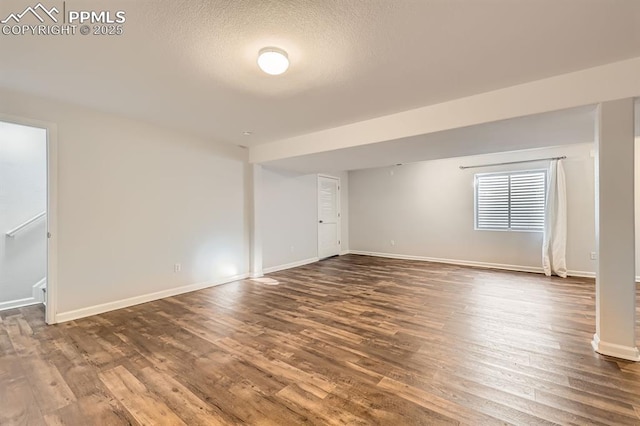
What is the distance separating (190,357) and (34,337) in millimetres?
1731

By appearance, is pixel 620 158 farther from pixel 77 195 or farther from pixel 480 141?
pixel 77 195

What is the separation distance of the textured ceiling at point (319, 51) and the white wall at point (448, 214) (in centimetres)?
351

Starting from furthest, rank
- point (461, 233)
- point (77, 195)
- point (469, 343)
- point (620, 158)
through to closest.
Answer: point (461, 233)
point (77, 195)
point (469, 343)
point (620, 158)

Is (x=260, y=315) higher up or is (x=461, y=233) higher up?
(x=461, y=233)

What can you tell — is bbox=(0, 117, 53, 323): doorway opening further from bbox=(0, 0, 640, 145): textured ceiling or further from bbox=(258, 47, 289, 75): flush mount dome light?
bbox=(258, 47, 289, 75): flush mount dome light

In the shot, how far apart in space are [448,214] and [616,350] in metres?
4.14

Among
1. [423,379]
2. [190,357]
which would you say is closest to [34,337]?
[190,357]

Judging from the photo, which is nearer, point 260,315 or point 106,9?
point 106,9

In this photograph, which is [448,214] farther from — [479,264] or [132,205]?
[132,205]

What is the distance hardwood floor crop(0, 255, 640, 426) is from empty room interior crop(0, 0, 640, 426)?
2cm

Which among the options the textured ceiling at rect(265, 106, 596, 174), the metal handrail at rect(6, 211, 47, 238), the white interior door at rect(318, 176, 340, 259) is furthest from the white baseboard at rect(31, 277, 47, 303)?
the white interior door at rect(318, 176, 340, 259)

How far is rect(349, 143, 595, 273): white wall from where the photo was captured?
4.77 m

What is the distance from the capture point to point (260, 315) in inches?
125

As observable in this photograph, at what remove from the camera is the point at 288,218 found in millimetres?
5895
